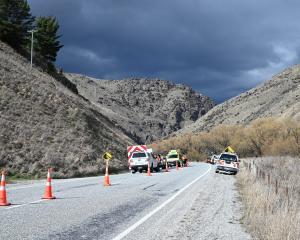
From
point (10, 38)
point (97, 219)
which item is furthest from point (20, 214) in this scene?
point (10, 38)

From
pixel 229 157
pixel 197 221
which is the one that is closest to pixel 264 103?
pixel 229 157

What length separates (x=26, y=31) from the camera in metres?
69.9

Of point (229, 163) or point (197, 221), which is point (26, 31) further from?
point (197, 221)

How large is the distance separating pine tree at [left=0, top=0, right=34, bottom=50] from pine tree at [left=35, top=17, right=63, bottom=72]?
3654 mm

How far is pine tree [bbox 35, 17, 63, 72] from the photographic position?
73.3 meters

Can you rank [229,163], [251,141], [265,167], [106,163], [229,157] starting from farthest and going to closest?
1. [251,141]
2. [265,167]
3. [229,157]
4. [229,163]
5. [106,163]

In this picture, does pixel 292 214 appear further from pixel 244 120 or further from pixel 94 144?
pixel 244 120

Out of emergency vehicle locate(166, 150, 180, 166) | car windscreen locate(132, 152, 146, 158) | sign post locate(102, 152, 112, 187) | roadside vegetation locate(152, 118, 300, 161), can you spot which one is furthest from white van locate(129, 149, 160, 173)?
roadside vegetation locate(152, 118, 300, 161)

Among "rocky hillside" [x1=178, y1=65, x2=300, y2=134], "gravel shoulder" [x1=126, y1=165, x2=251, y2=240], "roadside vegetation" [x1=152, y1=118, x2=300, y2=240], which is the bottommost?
"gravel shoulder" [x1=126, y1=165, x2=251, y2=240]

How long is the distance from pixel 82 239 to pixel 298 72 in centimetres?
11747

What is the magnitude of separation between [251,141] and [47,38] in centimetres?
3856

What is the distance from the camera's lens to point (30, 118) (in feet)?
148

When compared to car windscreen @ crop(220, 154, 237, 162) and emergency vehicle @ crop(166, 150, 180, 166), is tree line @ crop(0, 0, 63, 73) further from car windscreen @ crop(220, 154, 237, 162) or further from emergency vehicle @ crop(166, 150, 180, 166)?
car windscreen @ crop(220, 154, 237, 162)

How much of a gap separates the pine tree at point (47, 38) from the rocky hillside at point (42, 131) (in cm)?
1285
